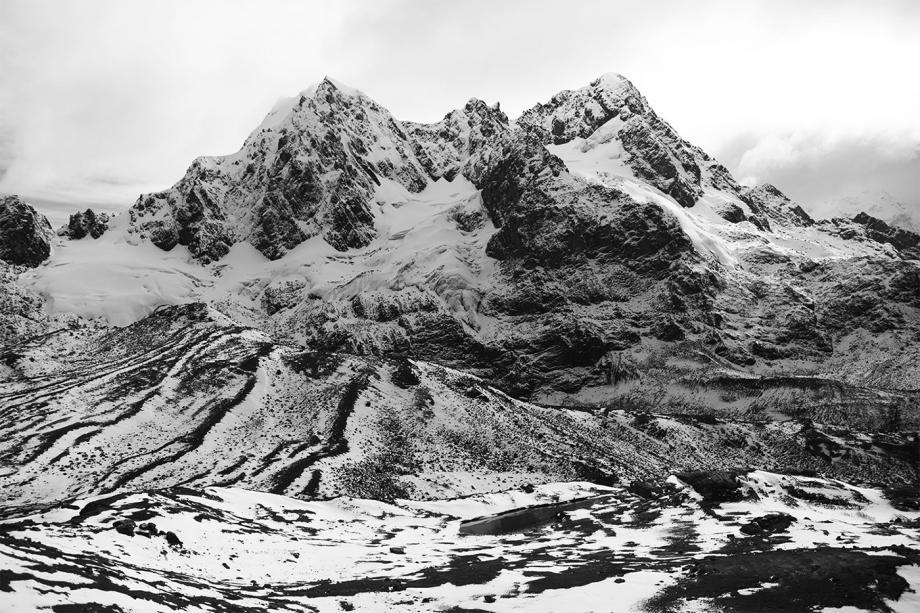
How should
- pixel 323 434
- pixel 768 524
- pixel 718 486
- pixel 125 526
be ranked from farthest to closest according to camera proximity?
pixel 323 434, pixel 718 486, pixel 768 524, pixel 125 526

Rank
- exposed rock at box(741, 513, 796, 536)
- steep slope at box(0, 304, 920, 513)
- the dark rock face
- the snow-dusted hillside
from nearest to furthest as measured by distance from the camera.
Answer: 1. the snow-dusted hillside
2. exposed rock at box(741, 513, 796, 536)
3. the dark rock face
4. steep slope at box(0, 304, 920, 513)

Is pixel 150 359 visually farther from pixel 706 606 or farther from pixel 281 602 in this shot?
pixel 706 606

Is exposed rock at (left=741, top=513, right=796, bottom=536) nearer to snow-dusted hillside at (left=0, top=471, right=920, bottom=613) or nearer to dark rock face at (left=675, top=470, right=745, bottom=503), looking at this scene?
snow-dusted hillside at (left=0, top=471, right=920, bottom=613)

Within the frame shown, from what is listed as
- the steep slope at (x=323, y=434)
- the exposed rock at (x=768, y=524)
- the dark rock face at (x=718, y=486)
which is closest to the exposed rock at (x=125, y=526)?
the steep slope at (x=323, y=434)

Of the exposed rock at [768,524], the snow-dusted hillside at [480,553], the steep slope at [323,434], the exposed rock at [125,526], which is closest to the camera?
the snow-dusted hillside at [480,553]

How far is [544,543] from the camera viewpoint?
6178 cm

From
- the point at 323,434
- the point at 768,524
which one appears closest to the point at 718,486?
the point at 768,524

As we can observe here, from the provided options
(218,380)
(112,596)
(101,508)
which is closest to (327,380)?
(218,380)

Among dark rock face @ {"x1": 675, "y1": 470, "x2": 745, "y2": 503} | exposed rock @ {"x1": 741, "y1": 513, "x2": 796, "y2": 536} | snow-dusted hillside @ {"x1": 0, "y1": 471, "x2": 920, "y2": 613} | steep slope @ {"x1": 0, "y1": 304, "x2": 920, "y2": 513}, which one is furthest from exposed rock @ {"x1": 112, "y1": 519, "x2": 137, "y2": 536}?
dark rock face @ {"x1": 675, "y1": 470, "x2": 745, "y2": 503}

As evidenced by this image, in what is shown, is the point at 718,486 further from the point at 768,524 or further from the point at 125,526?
the point at 125,526

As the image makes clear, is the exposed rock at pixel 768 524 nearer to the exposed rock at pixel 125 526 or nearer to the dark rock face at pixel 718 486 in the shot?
the dark rock face at pixel 718 486

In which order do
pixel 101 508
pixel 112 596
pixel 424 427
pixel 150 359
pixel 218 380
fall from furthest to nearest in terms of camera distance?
1. pixel 150 359
2. pixel 218 380
3. pixel 424 427
4. pixel 101 508
5. pixel 112 596

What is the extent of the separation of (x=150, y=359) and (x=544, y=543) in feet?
407

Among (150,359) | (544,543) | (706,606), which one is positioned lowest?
(544,543)
